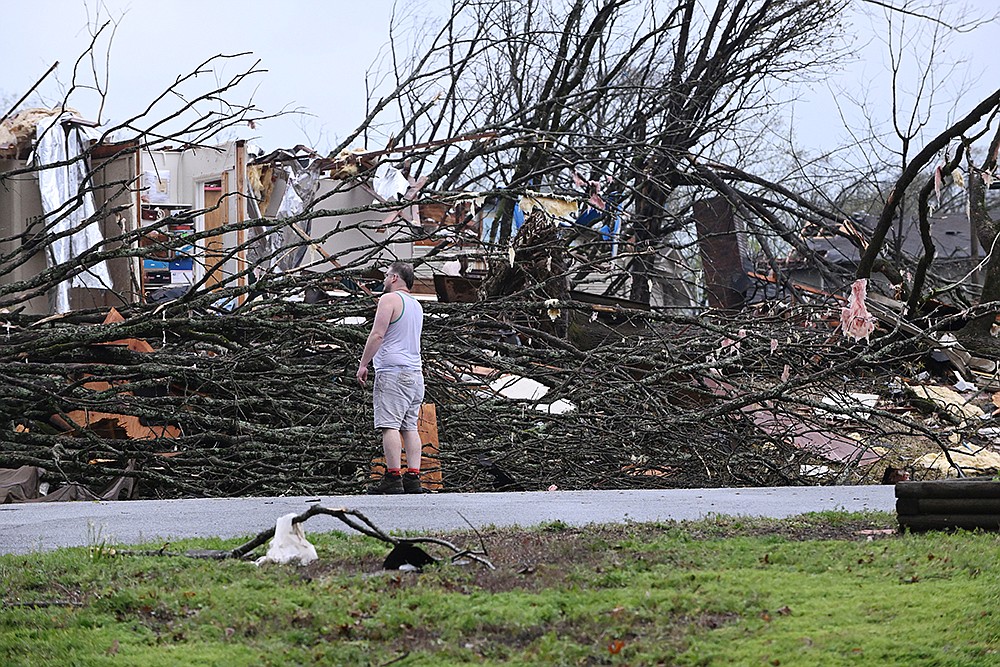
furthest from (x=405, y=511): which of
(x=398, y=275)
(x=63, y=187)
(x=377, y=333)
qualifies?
(x=63, y=187)

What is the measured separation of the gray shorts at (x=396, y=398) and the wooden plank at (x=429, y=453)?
3.20 feet

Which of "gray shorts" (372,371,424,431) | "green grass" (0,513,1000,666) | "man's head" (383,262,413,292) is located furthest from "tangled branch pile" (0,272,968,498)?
"green grass" (0,513,1000,666)

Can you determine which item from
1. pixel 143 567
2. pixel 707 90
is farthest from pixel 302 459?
pixel 707 90

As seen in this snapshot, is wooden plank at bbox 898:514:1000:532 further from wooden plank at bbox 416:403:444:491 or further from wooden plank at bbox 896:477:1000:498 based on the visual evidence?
wooden plank at bbox 416:403:444:491

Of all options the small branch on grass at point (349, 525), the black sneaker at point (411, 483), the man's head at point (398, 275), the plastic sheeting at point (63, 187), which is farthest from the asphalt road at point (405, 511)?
the plastic sheeting at point (63, 187)

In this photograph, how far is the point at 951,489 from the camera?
5.08 metres

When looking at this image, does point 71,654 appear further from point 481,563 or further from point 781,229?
point 781,229

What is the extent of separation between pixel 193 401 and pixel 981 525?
19.2ft

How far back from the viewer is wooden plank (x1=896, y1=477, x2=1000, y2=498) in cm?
505

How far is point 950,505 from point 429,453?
15.7 feet

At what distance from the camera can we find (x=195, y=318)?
29.3 feet

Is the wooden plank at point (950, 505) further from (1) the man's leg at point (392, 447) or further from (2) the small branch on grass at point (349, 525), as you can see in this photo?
(1) the man's leg at point (392, 447)

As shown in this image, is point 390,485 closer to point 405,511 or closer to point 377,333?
point 377,333

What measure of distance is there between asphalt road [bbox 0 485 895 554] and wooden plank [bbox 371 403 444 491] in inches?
56.5
